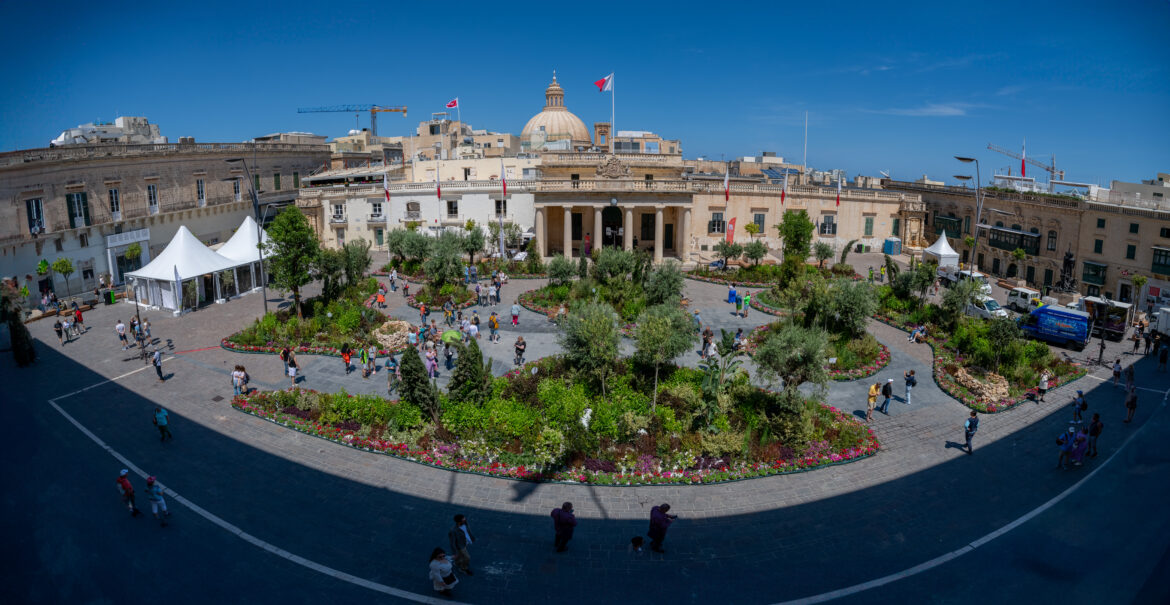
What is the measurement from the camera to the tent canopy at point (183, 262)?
3192 centimetres

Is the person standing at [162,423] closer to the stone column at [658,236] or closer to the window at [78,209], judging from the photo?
the window at [78,209]

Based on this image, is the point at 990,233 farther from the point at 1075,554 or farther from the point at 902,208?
the point at 1075,554

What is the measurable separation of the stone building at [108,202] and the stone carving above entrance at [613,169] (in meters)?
29.4

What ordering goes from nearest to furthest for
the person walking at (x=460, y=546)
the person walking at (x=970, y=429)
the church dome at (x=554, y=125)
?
the person walking at (x=460, y=546) < the person walking at (x=970, y=429) < the church dome at (x=554, y=125)

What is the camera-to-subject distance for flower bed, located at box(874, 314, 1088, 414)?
20875mm

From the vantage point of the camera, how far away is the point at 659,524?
41.9 ft

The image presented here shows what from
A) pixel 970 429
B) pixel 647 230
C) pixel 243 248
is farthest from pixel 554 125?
pixel 970 429

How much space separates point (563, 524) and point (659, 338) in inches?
316

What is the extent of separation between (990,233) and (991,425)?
1272 inches

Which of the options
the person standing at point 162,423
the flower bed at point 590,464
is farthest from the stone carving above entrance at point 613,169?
the person standing at point 162,423

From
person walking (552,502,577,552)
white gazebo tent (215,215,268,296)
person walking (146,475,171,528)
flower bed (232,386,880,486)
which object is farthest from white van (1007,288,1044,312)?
white gazebo tent (215,215,268,296)

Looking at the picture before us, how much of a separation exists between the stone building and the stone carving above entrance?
96.3 feet

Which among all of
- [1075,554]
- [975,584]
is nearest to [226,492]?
[975,584]

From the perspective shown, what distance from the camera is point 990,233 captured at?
45.9 m
